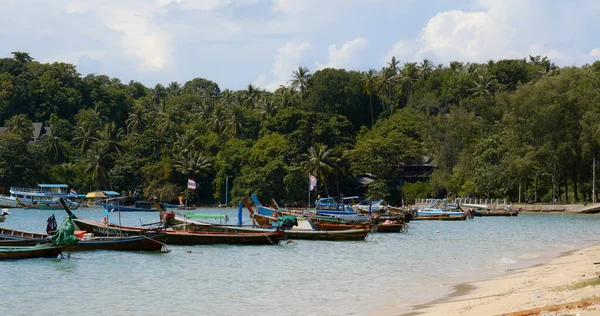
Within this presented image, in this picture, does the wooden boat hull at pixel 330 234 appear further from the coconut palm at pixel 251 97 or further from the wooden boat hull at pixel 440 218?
the coconut palm at pixel 251 97

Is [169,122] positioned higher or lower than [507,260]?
higher

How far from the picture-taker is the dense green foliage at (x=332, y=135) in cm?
9019

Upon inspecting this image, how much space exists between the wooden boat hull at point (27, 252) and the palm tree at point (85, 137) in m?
90.8

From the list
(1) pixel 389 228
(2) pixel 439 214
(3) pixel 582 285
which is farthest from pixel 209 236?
(2) pixel 439 214

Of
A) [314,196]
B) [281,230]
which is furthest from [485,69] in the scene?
[281,230]

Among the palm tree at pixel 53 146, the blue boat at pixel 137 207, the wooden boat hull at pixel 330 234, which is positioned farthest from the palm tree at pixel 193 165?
the wooden boat hull at pixel 330 234

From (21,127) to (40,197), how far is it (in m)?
22.1

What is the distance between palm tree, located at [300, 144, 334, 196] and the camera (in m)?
104

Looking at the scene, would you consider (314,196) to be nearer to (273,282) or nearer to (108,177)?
(108,177)

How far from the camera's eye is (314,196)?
112688mm

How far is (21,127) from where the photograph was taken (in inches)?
4914

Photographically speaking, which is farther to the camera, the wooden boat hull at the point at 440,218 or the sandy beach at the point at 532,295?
the wooden boat hull at the point at 440,218

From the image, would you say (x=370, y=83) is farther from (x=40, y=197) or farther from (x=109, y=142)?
(x=40, y=197)

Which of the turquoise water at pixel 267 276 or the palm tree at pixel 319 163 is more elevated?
the palm tree at pixel 319 163
